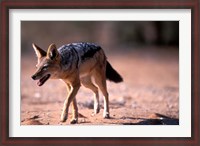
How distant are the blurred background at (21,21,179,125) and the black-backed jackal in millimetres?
464

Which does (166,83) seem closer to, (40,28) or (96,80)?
(96,80)

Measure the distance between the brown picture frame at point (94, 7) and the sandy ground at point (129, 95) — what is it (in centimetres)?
64

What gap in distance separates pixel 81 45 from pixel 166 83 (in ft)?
19.6

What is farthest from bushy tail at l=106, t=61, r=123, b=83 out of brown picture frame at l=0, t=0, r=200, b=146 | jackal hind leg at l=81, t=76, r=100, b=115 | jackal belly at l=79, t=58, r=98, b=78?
brown picture frame at l=0, t=0, r=200, b=146

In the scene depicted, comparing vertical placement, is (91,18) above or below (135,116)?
above

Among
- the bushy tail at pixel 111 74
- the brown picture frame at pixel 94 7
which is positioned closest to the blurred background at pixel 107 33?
the bushy tail at pixel 111 74

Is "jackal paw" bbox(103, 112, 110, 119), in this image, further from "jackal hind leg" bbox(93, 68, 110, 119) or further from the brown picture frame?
the brown picture frame

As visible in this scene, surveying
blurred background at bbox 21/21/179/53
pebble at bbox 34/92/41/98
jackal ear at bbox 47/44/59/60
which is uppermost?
blurred background at bbox 21/21/179/53

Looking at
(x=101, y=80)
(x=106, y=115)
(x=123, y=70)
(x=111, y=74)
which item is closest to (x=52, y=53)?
(x=101, y=80)

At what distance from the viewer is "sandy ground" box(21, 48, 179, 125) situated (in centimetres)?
767

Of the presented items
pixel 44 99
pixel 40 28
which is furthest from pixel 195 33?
pixel 40 28

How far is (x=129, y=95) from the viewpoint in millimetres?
10852

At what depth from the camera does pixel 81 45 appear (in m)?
7.32

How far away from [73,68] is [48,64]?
1.33 ft
